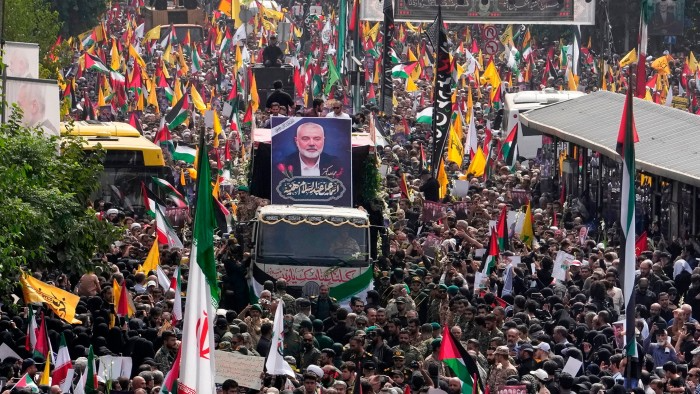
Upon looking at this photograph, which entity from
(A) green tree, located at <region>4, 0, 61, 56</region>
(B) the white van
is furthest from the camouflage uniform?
(A) green tree, located at <region>4, 0, 61, 56</region>

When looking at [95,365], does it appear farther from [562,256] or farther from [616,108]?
[616,108]

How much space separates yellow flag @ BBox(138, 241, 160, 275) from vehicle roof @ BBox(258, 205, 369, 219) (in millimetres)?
1439

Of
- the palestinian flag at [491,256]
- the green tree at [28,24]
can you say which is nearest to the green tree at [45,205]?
the palestinian flag at [491,256]

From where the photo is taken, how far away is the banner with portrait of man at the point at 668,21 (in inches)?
2793

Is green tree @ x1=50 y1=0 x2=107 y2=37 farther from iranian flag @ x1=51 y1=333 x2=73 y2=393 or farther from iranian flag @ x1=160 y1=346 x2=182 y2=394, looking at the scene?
iranian flag @ x1=160 y1=346 x2=182 y2=394

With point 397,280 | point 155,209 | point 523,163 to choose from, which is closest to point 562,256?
point 397,280

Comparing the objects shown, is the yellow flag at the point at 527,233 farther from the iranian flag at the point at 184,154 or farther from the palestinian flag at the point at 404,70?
the palestinian flag at the point at 404,70

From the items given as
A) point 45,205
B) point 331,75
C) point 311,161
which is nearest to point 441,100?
point 311,161

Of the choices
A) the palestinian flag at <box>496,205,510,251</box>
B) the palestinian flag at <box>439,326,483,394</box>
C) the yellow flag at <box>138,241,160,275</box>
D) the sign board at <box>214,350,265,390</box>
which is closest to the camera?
the sign board at <box>214,350,265,390</box>

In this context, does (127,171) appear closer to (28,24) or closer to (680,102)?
(28,24)

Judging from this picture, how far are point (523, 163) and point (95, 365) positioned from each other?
24996 mm

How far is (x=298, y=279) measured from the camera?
2588 centimetres

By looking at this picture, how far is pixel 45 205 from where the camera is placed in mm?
23688

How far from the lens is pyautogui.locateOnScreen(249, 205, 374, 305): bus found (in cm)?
2588
